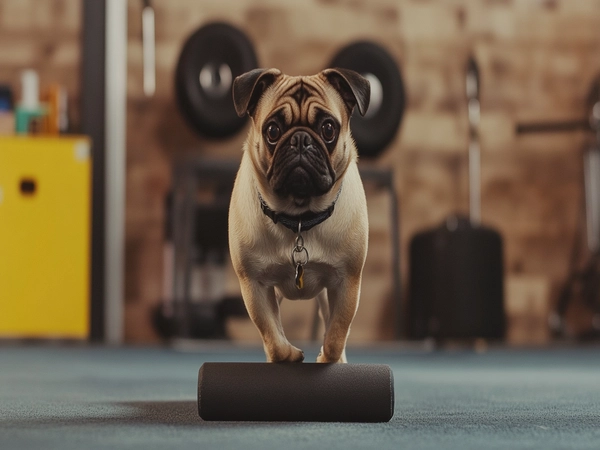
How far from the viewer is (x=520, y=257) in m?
5.16

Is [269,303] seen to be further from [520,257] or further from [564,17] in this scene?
[564,17]

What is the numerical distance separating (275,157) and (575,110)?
4302 millimetres

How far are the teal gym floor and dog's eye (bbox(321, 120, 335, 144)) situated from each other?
0.52 metres

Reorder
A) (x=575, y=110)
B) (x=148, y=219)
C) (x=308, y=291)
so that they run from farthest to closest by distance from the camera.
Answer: (x=575, y=110)
(x=148, y=219)
(x=308, y=291)

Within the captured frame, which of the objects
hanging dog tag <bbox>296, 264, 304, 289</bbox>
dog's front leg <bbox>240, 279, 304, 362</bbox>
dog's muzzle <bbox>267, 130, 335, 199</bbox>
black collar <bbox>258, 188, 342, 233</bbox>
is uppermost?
dog's muzzle <bbox>267, 130, 335, 199</bbox>

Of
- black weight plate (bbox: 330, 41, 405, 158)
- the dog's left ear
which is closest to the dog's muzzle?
the dog's left ear

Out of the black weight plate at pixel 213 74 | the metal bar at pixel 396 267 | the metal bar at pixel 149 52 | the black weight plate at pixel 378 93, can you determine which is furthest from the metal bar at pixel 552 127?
the metal bar at pixel 149 52

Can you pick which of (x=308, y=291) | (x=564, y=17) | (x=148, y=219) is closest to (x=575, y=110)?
(x=564, y=17)

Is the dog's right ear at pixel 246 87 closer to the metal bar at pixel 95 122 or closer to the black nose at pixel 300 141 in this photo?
the black nose at pixel 300 141

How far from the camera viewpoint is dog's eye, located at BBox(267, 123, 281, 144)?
1513 mm

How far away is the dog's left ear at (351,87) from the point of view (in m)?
1.53

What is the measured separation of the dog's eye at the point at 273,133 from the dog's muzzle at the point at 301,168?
4 centimetres

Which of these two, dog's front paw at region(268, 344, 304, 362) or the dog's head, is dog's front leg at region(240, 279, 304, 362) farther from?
the dog's head

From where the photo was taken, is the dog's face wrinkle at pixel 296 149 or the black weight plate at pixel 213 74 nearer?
the dog's face wrinkle at pixel 296 149
